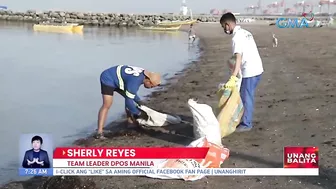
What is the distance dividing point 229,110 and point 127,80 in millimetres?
1507

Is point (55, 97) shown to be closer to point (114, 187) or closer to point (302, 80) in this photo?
point (302, 80)

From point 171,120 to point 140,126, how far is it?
1.70 feet

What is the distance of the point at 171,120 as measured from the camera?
7.99 meters

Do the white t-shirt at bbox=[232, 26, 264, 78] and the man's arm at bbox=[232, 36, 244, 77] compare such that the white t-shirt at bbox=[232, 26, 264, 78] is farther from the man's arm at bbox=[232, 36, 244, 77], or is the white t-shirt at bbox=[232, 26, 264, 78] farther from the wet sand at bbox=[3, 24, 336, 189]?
the wet sand at bbox=[3, 24, 336, 189]

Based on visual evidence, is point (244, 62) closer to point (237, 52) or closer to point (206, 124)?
point (237, 52)

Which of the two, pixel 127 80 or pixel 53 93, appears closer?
pixel 127 80

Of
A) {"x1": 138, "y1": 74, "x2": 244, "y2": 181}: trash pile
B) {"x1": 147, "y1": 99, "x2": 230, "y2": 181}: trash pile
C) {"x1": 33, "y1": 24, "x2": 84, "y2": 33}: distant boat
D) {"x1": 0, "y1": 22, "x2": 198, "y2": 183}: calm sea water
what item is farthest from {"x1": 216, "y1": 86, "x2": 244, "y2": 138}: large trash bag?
{"x1": 33, "y1": 24, "x2": 84, "y2": 33}: distant boat

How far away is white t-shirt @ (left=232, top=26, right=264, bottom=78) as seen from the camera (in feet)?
22.6

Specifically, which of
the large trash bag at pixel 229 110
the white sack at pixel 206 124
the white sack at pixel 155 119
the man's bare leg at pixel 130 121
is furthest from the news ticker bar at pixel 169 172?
the man's bare leg at pixel 130 121

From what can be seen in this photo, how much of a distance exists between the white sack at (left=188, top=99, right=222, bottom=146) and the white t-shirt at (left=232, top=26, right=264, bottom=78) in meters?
1.06

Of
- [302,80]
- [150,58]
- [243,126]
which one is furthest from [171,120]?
[150,58]

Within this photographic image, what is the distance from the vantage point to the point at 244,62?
7.06 meters

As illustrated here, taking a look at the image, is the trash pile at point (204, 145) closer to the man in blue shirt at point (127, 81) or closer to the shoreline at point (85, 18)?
the man in blue shirt at point (127, 81)

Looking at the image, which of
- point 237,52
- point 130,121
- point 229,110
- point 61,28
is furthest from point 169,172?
point 61,28
